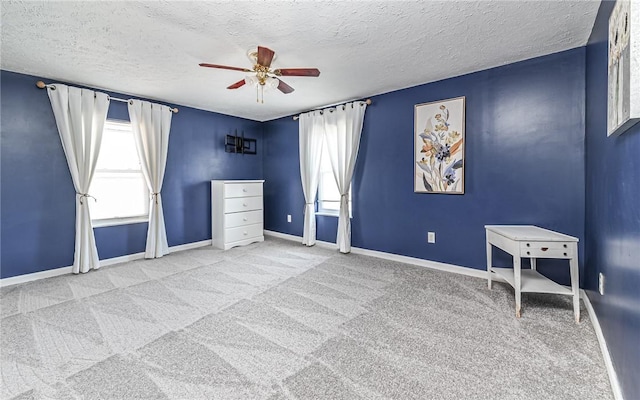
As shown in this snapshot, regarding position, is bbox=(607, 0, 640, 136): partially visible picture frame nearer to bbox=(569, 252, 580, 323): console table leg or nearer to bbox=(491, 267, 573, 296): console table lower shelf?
bbox=(569, 252, 580, 323): console table leg

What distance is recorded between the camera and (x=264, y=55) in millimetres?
2176

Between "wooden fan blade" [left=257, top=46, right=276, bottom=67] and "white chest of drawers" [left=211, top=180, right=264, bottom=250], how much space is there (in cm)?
257

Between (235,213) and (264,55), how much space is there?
2947 millimetres

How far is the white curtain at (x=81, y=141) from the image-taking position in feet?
10.5

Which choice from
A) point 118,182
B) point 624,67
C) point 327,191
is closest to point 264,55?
point 624,67

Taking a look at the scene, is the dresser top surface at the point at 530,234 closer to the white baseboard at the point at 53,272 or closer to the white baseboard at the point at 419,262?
the white baseboard at the point at 419,262

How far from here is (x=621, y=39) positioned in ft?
4.34

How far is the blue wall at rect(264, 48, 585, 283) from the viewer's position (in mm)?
2607

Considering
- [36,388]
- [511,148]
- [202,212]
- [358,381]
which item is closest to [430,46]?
[511,148]

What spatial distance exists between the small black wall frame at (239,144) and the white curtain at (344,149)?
72.2 inches

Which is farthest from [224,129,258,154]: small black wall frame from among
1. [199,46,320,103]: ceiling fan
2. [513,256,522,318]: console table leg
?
[513,256,522,318]: console table leg

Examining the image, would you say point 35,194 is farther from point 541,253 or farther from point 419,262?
point 541,253

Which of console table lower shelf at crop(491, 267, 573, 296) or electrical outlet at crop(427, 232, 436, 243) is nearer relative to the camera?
console table lower shelf at crop(491, 267, 573, 296)

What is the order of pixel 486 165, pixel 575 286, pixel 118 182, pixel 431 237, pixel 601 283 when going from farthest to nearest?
pixel 118 182, pixel 431 237, pixel 486 165, pixel 575 286, pixel 601 283
